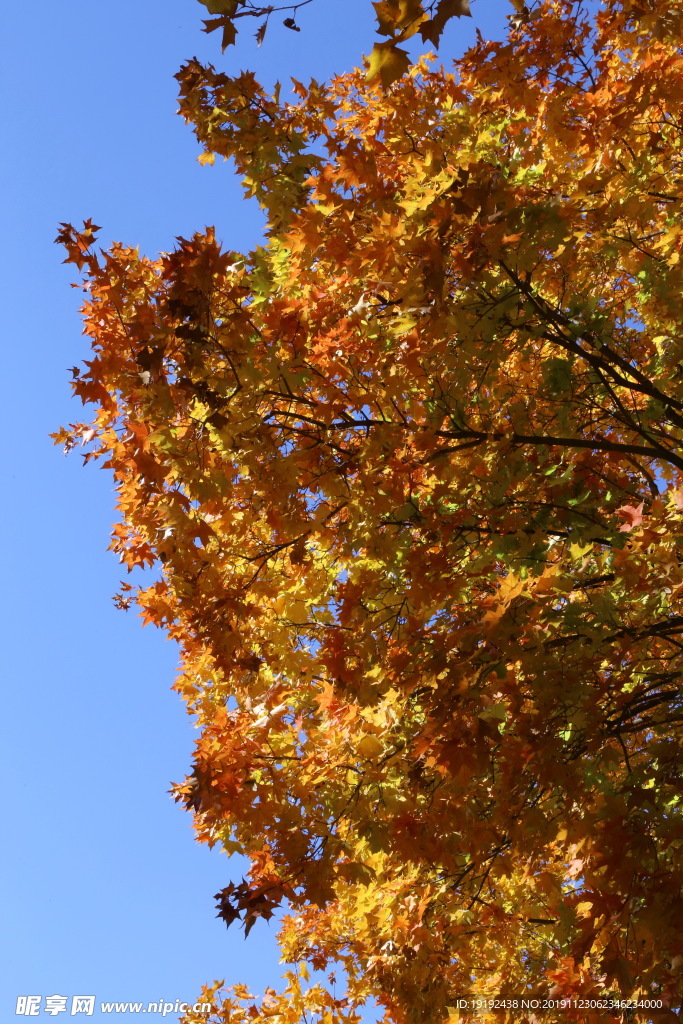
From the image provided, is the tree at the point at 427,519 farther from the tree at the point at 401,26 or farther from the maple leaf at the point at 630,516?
the tree at the point at 401,26

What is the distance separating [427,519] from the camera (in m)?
4.61

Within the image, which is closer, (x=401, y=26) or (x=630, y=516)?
(x=401, y=26)

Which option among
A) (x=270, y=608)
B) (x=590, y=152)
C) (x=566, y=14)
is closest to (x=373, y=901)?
(x=270, y=608)

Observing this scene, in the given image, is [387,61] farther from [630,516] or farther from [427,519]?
[630,516]

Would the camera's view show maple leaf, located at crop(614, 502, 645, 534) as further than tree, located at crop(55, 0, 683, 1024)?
Yes

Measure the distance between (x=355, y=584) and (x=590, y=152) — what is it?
375 centimetres

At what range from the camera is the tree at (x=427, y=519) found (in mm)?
3750

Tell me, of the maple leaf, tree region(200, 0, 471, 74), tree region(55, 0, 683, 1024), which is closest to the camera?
tree region(200, 0, 471, 74)

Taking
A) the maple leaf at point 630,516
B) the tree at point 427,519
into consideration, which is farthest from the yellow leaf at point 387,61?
the maple leaf at point 630,516

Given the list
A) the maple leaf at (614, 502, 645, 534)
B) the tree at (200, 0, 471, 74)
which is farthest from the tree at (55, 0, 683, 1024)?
the tree at (200, 0, 471, 74)

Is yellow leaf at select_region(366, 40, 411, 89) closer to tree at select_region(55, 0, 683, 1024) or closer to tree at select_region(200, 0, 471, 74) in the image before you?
tree at select_region(200, 0, 471, 74)

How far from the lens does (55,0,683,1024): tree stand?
3.75 m

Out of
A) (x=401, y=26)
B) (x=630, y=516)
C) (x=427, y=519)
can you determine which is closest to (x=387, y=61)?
(x=401, y=26)

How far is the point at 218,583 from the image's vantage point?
488 centimetres
